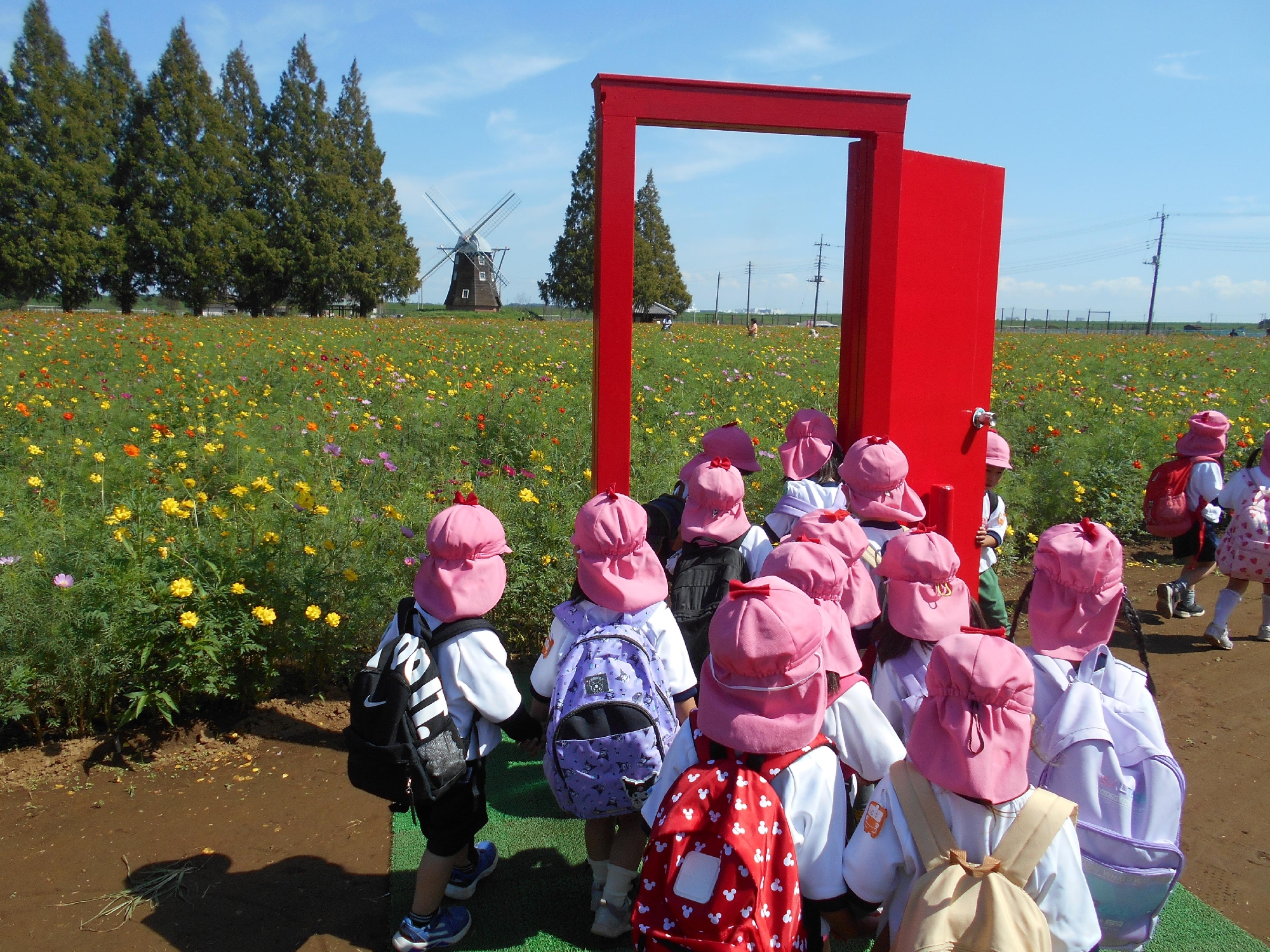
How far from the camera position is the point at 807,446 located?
4.08m

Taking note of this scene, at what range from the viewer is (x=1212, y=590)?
23.0ft

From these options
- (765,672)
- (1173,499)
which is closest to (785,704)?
(765,672)

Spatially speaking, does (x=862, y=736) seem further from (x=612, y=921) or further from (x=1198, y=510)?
(x=1198, y=510)

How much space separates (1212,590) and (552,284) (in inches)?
1919

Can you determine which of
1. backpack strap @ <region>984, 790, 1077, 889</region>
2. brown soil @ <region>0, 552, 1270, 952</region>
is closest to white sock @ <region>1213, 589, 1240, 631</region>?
brown soil @ <region>0, 552, 1270, 952</region>

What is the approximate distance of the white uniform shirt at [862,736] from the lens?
2.28 meters

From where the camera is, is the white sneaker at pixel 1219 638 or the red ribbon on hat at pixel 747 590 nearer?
the red ribbon on hat at pixel 747 590

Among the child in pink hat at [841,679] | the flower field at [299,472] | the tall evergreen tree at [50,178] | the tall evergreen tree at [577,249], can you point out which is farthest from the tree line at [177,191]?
the child in pink hat at [841,679]

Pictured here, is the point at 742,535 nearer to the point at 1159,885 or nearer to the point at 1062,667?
the point at 1062,667

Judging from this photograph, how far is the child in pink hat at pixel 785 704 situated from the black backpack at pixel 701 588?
1299 mm

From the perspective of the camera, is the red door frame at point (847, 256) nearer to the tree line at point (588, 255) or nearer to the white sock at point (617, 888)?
the white sock at point (617, 888)

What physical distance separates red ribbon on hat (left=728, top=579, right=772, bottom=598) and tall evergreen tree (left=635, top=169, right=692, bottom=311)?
39901mm

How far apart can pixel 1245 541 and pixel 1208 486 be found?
1.84 feet

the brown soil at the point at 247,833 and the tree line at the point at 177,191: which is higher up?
the tree line at the point at 177,191
